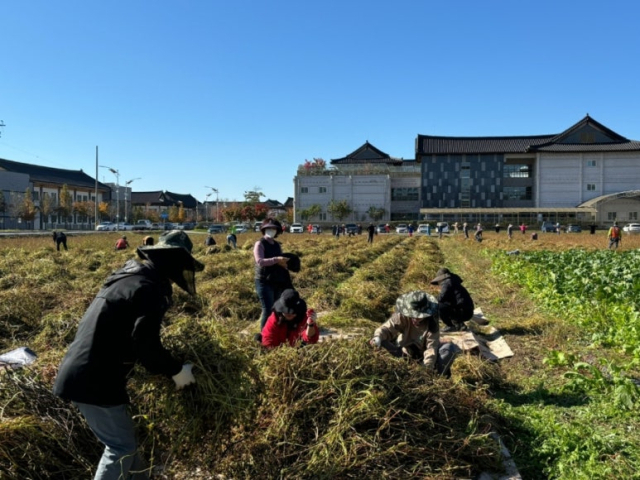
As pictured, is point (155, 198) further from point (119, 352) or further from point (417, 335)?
point (119, 352)

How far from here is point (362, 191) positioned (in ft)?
227

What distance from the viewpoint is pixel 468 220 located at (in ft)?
210

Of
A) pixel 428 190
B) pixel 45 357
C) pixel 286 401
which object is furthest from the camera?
pixel 428 190

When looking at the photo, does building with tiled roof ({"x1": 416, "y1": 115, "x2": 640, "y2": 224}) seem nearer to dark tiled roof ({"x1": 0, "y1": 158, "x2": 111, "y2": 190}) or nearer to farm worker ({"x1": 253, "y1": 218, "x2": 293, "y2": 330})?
dark tiled roof ({"x1": 0, "y1": 158, "x2": 111, "y2": 190})

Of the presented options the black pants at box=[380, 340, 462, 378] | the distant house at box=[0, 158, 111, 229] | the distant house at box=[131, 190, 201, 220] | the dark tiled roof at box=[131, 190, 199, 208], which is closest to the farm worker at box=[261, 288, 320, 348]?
the black pants at box=[380, 340, 462, 378]

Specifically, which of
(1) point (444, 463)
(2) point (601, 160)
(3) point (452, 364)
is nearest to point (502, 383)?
Result: (3) point (452, 364)

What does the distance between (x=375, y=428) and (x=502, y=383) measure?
2391 mm

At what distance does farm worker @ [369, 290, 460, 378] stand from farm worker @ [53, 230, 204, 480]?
7.59 ft

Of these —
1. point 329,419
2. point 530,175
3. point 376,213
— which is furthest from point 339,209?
point 329,419

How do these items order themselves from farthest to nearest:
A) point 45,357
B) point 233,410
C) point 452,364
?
point 452,364 → point 45,357 → point 233,410

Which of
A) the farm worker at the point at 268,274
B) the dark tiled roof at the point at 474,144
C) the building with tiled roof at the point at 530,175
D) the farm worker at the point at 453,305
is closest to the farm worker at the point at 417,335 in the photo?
the farm worker at the point at 268,274

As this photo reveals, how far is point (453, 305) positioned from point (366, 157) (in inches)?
2867

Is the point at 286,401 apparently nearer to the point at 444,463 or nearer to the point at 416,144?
the point at 444,463

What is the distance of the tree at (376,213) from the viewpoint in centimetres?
6675
